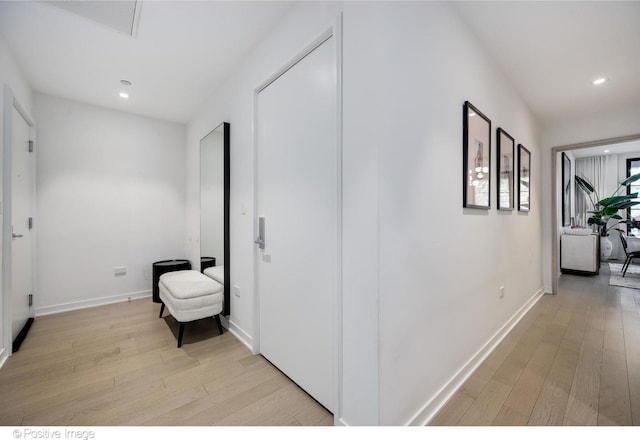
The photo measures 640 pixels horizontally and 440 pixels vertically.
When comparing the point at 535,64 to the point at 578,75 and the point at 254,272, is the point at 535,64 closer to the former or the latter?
the point at 578,75

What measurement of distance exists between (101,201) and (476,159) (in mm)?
4240

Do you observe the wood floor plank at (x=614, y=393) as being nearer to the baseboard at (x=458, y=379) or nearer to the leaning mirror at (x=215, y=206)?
the baseboard at (x=458, y=379)

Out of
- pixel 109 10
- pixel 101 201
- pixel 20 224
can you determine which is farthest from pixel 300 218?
pixel 101 201

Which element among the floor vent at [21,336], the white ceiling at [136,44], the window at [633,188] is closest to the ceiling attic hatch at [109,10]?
the white ceiling at [136,44]

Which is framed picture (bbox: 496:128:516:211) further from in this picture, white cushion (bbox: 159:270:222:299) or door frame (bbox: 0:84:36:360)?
door frame (bbox: 0:84:36:360)

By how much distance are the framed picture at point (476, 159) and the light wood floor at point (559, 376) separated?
1206 millimetres

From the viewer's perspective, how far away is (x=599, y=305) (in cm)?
317

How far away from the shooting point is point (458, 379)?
1679 mm

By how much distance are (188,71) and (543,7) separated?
294 centimetres

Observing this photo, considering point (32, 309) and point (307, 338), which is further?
point (32, 309)

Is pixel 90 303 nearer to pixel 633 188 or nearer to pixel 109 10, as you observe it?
pixel 109 10

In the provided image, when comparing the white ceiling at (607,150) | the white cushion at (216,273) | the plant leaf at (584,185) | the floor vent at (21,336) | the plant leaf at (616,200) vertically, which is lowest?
the floor vent at (21,336)

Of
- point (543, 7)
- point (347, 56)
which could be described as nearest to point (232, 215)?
point (347, 56)

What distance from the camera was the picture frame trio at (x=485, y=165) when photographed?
5.84 ft
